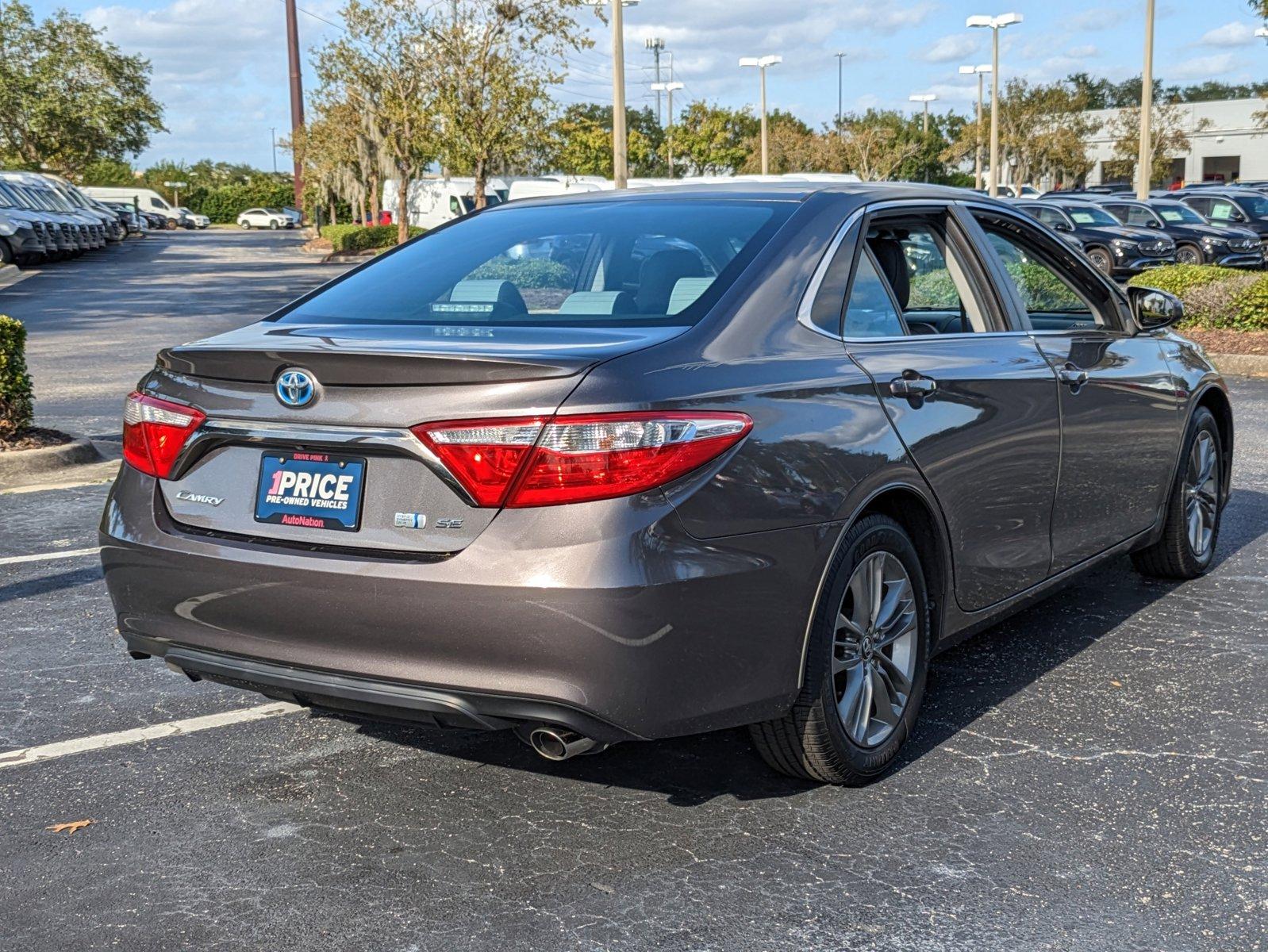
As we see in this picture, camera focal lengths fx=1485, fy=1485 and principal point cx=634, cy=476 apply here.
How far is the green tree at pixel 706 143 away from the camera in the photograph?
6919cm

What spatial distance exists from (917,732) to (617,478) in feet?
5.78

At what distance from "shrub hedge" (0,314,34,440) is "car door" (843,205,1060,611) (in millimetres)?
6844

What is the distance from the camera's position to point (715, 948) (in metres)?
3.17

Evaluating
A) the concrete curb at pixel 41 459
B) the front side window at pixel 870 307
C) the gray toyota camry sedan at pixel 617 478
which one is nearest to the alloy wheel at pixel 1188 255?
the concrete curb at pixel 41 459

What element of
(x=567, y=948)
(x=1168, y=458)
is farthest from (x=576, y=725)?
(x=1168, y=458)

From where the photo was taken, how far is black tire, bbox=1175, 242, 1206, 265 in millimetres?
31328

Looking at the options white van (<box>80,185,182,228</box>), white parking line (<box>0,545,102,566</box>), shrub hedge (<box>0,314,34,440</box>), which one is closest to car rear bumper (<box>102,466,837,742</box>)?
white parking line (<box>0,545,102,566</box>)

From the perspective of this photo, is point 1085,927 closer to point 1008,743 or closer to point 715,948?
point 715,948

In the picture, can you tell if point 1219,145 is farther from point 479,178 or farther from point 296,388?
point 296,388

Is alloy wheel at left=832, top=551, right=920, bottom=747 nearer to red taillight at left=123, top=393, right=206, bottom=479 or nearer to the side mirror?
red taillight at left=123, top=393, right=206, bottom=479

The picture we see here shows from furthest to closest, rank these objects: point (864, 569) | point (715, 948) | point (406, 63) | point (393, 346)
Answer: point (406, 63)
point (864, 569)
point (393, 346)
point (715, 948)

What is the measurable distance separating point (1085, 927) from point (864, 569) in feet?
3.58

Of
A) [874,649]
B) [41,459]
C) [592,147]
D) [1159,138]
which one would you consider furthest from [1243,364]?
[1159,138]

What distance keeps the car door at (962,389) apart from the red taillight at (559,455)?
92 cm
